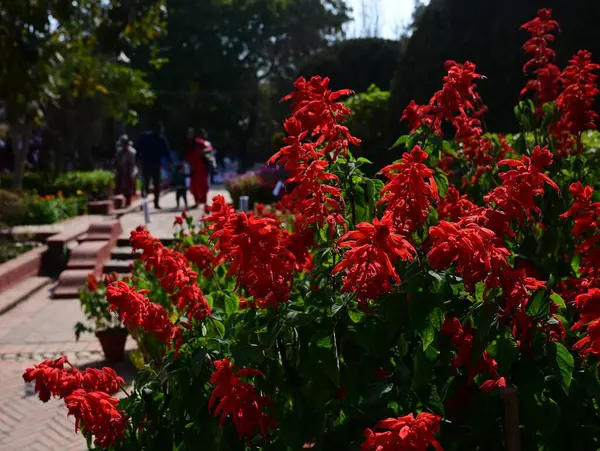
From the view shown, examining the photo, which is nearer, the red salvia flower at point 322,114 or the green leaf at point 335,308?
the green leaf at point 335,308

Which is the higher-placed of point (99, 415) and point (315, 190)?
point (315, 190)

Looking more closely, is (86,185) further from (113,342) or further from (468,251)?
(468,251)

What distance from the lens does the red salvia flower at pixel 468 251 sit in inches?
83.7

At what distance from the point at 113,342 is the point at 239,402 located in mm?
5043

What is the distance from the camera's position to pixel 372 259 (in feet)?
6.93

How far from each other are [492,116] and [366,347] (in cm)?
808

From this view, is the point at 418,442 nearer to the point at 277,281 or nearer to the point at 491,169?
the point at 277,281

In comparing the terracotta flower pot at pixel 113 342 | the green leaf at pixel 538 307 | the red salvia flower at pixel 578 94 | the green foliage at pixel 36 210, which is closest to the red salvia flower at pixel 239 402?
the green leaf at pixel 538 307

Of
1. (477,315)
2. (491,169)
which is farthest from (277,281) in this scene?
(491,169)

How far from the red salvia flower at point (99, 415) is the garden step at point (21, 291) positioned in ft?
24.7

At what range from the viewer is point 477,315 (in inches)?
92.0

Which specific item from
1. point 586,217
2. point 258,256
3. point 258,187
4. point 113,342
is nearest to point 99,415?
point 258,256

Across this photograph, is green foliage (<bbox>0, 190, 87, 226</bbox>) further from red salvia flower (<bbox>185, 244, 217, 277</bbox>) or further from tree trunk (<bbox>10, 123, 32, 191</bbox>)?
red salvia flower (<bbox>185, 244, 217, 277</bbox>)

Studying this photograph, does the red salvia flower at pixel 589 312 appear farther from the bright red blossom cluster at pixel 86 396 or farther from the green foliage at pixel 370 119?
the green foliage at pixel 370 119
